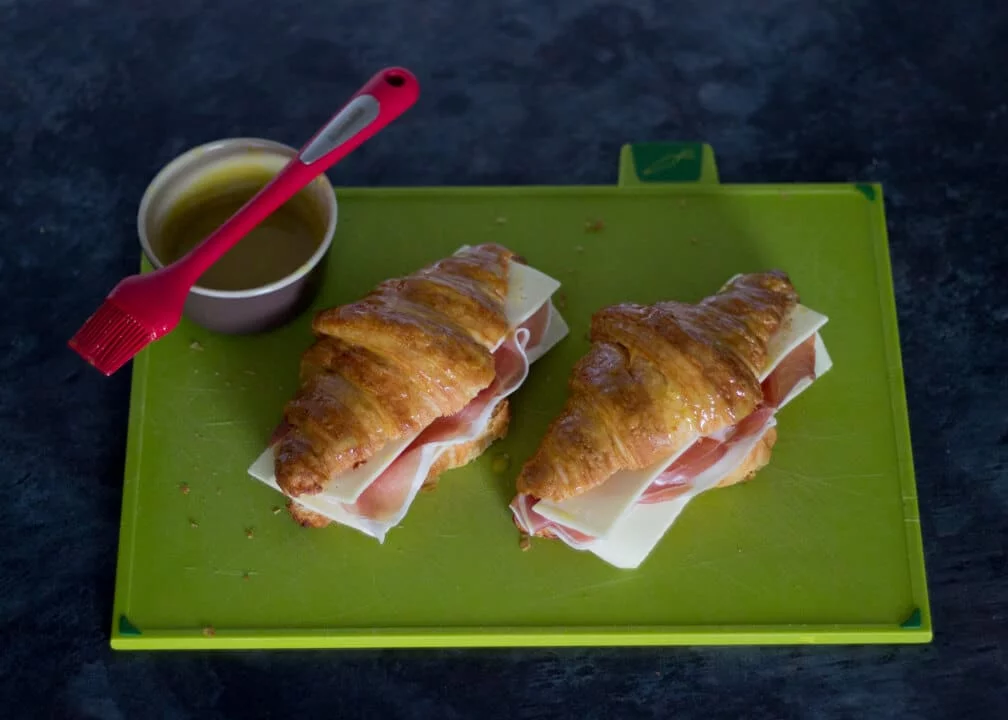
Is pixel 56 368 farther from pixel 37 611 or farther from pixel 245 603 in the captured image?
pixel 245 603

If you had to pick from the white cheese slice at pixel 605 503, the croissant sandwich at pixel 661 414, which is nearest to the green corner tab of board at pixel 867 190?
the croissant sandwich at pixel 661 414

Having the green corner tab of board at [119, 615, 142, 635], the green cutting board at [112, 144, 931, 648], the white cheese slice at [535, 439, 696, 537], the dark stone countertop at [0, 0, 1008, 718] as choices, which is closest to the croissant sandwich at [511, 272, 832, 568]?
the white cheese slice at [535, 439, 696, 537]

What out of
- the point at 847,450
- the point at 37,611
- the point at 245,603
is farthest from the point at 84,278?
the point at 847,450

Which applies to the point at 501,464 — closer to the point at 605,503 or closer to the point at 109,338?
the point at 605,503

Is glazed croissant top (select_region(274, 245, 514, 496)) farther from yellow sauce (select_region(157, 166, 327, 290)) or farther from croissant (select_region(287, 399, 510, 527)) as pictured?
yellow sauce (select_region(157, 166, 327, 290))

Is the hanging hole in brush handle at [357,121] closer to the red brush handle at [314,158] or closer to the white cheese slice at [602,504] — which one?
the red brush handle at [314,158]
